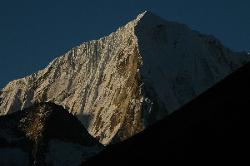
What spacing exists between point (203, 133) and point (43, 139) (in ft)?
282

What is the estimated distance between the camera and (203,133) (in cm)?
4216

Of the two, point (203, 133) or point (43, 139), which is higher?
point (43, 139)

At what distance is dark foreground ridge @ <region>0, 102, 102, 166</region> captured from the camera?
116m

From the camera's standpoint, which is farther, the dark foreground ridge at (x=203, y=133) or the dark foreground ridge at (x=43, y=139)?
the dark foreground ridge at (x=43, y=139)

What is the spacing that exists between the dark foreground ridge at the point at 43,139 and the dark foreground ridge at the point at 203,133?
62.1m

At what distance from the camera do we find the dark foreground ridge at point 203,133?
39.4 meters

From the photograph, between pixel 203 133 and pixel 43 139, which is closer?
pixel 203 133

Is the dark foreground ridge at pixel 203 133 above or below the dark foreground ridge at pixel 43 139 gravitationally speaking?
below

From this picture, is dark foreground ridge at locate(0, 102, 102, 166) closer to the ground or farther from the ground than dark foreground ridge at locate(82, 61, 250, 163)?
farther from the ground

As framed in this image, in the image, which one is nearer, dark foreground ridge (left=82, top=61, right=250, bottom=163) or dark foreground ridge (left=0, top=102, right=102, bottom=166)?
dark foreground ridge (left=82, top=61, right=250, bottom=163)

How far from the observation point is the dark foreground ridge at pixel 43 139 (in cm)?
Result: 11612

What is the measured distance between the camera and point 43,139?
127m

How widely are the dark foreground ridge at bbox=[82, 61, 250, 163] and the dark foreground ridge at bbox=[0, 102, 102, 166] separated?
6214 cm

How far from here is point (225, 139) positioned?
39.9 metres
